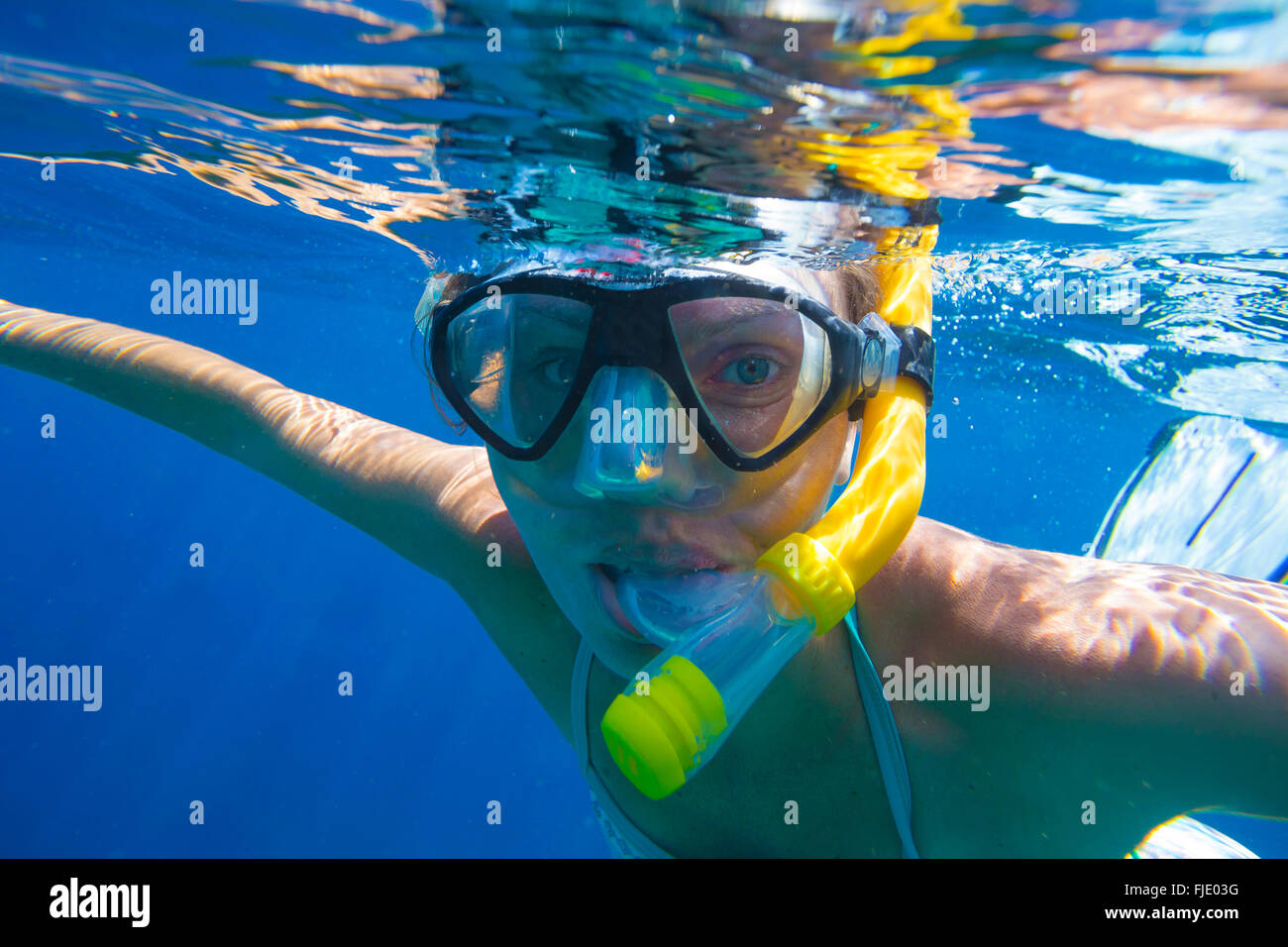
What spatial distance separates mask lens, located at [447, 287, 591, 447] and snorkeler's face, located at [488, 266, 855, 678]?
0.15 meters

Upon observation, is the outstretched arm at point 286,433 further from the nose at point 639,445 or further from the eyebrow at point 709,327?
the eyebrow at point 709,327

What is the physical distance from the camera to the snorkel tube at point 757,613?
1705mm

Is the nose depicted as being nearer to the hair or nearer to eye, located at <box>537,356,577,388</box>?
eye, located at <box>537,356,577,388</box>

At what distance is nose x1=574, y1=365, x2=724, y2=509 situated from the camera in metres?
2.12

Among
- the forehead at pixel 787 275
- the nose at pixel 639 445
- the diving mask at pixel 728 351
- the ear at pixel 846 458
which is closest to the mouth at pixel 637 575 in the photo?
the nose at pixel 639 445

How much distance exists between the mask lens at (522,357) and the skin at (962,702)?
A: 164 mm

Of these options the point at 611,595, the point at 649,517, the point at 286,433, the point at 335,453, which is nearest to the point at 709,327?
the point at 649,517

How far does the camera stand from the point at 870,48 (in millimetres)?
2760

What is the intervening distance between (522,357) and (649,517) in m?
0.80

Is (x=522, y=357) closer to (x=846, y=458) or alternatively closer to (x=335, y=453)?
(x=846, y=458)
